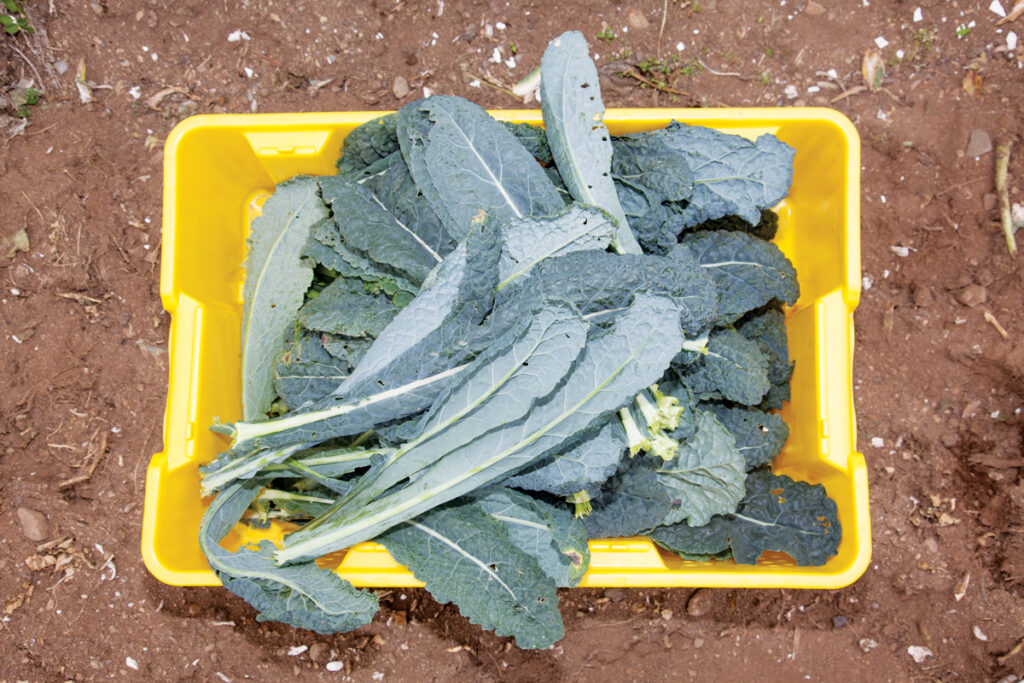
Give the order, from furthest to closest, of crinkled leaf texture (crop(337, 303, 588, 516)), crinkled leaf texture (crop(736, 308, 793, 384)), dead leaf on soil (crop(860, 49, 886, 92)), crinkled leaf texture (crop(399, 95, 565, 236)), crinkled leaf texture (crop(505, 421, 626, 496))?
1. dead leaf on soil (crop(860, 49, 886, 92))
2. crinkled leaf texture (crop(736, 308, 793, 384))
3. crinkled leaf texture (crop(399, 95, 565, 236))
4. crinkled leaf texture (crop(505, 421, 626, 496))
5. crinkled leaf texture (crop(337, 303, 588, 516))

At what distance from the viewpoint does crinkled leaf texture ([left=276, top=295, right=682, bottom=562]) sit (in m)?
1.39

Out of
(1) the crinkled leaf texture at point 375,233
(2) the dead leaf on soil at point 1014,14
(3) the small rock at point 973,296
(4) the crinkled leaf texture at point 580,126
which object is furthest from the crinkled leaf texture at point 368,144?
(2) the dead leaf on soil at point 1014,14

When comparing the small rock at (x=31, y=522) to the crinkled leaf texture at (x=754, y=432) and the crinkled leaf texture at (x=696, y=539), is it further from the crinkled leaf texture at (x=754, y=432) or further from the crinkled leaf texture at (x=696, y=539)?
the crinkled leaf texture at (x=754, y=432)

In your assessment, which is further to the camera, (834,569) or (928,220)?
(928,220)

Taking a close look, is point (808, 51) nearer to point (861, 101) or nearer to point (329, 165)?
point (861, 101)

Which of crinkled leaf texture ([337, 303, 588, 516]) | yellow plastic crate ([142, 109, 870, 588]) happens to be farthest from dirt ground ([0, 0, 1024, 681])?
crinkled leaf texture ([337, 303, 588, 516])

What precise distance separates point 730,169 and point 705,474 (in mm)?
748

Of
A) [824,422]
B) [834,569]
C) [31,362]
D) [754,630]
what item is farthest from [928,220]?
[31,362]

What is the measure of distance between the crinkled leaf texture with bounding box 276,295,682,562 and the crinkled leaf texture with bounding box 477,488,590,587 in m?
0.19

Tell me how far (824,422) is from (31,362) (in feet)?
7.60

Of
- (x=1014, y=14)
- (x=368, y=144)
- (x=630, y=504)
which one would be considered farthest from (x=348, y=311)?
(x=1014, y=14)

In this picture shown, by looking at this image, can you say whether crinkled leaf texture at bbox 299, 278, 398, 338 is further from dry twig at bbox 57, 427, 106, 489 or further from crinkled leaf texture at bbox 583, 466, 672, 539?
dry twig at bbox 57, 427, 106, 489

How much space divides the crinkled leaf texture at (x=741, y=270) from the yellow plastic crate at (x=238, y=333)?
0.14m

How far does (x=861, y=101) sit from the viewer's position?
2.34 metres
